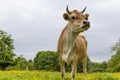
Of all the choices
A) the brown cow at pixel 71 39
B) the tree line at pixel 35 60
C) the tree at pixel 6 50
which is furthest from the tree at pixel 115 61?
the brown cow at pixel 71 39

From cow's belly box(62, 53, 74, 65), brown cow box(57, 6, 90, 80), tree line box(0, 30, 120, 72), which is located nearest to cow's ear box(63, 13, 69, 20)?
brown cow box(57, 6, 90, 80)

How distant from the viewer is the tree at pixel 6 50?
7786 centimetres

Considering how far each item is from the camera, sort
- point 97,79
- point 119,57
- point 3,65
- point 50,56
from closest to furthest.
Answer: point 97,79 < point 3,65 < point 50,56 < point 119,57

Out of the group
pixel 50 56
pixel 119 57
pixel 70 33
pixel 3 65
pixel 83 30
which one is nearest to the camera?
pixel 83 30

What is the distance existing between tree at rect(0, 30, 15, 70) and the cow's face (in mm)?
64154

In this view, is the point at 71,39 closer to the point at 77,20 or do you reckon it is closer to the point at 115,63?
the point at 77,20

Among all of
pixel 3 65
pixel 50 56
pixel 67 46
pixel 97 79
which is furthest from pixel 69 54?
pixel 50 56

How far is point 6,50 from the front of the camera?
8056 cm

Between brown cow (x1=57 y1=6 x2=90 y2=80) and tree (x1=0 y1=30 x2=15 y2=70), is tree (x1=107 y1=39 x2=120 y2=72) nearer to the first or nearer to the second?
tree (x1=0 y1=30 x2=15 y2=70)

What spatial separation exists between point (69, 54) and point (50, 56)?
267ft

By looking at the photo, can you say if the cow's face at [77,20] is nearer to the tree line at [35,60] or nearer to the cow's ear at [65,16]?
the cow's ear at [65,16]

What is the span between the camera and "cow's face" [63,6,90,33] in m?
12.8

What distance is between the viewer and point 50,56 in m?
95.1

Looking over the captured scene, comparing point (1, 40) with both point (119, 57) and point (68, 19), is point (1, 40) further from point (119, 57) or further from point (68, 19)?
point (68, 19)
